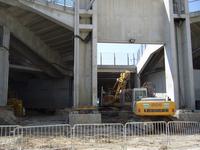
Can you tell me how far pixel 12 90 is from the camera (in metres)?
39.4

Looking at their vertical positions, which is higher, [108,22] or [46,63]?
[108,22]

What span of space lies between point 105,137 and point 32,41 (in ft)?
56.2

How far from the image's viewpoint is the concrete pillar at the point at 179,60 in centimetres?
2375

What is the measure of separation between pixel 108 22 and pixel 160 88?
1151 centimetres

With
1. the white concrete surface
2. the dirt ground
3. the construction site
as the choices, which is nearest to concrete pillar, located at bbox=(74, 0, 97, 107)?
the construction site

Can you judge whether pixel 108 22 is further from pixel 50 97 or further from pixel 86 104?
pixel 50 97

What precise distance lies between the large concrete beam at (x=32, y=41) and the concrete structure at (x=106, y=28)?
7cm

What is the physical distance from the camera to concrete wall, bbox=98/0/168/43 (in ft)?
80.2

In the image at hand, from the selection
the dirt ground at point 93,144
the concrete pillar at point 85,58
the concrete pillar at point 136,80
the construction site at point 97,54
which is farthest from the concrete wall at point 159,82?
the dirt ground at point 93,144

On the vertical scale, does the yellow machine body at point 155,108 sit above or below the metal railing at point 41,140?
above

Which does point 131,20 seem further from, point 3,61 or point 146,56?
point 3,61

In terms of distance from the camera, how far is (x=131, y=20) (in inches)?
982

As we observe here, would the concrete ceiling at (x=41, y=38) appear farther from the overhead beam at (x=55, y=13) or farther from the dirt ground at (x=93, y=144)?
the dirt ground at (x=93, y=144)

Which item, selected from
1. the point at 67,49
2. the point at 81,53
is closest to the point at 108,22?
the point at 81,53
